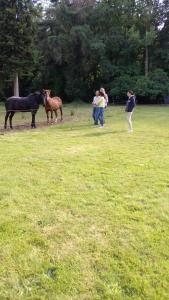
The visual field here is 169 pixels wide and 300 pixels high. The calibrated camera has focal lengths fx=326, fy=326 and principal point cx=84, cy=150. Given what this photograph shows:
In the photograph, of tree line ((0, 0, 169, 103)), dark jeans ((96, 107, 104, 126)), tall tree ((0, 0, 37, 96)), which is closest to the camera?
dark jeans ((96, 107, 104, 126))

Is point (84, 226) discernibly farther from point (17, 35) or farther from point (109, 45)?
point (109, 45)

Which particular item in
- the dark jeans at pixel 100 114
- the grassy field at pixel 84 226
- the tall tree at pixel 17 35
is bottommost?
the grassy field at pixel 84 226

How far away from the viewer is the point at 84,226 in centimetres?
430

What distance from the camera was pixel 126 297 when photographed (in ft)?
9.86

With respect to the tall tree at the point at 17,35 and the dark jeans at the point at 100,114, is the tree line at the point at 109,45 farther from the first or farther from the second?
the dark jeans at the point at 100,114

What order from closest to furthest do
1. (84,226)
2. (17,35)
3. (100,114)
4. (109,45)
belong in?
(84,226) → (100,114) → (17,35) → (109,45)

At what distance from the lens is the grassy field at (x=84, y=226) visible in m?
3.18

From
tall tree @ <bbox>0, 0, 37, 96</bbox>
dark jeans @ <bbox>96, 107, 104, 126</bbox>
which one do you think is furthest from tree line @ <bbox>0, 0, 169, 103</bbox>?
dark jeans @ <bbox>96, 107, 104, 126</bbox>

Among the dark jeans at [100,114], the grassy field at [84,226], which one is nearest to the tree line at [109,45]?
the dark jeans at [100,114]

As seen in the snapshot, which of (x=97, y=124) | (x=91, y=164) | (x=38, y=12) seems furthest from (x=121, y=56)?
(x=91, y=164)

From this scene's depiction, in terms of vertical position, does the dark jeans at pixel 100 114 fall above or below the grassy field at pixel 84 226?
above

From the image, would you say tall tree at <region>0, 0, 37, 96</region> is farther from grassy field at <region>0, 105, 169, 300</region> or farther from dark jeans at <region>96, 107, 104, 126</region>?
grassy field at <region>0, 105, 169, 300</region>

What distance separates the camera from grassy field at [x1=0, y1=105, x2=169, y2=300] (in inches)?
125

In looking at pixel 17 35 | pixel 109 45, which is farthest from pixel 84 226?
pixel 109 45
